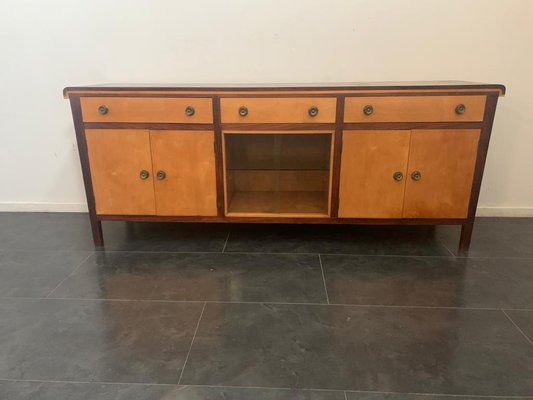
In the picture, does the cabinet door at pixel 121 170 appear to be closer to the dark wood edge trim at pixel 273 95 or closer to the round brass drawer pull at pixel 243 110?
the dark wood edge trim at pixel 273 95

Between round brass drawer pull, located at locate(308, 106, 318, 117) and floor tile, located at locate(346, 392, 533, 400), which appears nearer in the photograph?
floor tile, located at locate(346, 392, 533, 400)

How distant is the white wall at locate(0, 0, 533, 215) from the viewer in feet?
6.53

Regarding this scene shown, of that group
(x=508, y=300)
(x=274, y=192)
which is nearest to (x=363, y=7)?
(x=274, y=192)

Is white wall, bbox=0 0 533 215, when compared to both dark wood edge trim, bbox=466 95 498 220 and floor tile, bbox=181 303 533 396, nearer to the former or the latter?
dark wood edge trim, bbox=466 95 498 220

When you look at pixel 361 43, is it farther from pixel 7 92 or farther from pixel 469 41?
pixel 7 92

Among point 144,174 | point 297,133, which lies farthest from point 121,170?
point 297,133

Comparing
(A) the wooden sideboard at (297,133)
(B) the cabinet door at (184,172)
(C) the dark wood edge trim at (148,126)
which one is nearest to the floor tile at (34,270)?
(A) the wooden sideboard at (297,133)

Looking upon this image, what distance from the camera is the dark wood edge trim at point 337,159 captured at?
64.1 inches

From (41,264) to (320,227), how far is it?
139cm

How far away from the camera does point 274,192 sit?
2.08 metres

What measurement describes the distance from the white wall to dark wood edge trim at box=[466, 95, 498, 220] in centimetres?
55

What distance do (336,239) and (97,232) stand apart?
3.96 feet

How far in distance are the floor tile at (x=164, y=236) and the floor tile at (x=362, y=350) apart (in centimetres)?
58

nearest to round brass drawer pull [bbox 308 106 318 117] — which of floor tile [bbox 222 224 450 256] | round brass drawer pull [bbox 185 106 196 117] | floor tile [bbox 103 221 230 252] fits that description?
round brass drawer pull [bbox 185 106 196 117]
